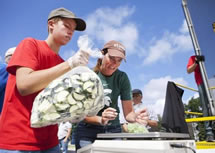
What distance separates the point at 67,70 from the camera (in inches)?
38.0

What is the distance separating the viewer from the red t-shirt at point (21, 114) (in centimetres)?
99

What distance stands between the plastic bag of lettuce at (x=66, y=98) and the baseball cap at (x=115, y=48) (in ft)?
3.31

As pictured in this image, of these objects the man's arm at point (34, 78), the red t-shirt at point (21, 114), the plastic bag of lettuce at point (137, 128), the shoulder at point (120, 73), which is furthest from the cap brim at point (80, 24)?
the plastic bag of lettuce at point (137, 128)

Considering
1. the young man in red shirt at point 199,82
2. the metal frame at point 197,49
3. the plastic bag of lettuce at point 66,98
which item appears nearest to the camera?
the plastic bag of lettuce at point 66,98

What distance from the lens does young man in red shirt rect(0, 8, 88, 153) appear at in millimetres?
922

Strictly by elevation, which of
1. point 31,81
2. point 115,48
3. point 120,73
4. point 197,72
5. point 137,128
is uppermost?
point 197,72

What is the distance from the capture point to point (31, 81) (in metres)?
0.89

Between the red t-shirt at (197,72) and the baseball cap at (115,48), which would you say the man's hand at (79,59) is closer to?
the baseball cap at (115,48)

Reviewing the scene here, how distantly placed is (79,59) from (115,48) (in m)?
1.04

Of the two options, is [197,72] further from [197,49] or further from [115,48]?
[115,48]

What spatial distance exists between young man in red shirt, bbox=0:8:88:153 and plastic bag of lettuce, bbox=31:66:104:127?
54 mm

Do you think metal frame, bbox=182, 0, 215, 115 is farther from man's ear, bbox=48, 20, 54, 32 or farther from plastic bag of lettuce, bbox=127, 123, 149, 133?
man's ear, bbox=48, 20, 54, 32

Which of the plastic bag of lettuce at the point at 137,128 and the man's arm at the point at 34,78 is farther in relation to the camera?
the plastic bag of lettuce at the point at 137,128

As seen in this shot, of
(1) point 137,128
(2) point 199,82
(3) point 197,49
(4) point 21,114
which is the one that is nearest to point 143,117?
(1) point 137,128
